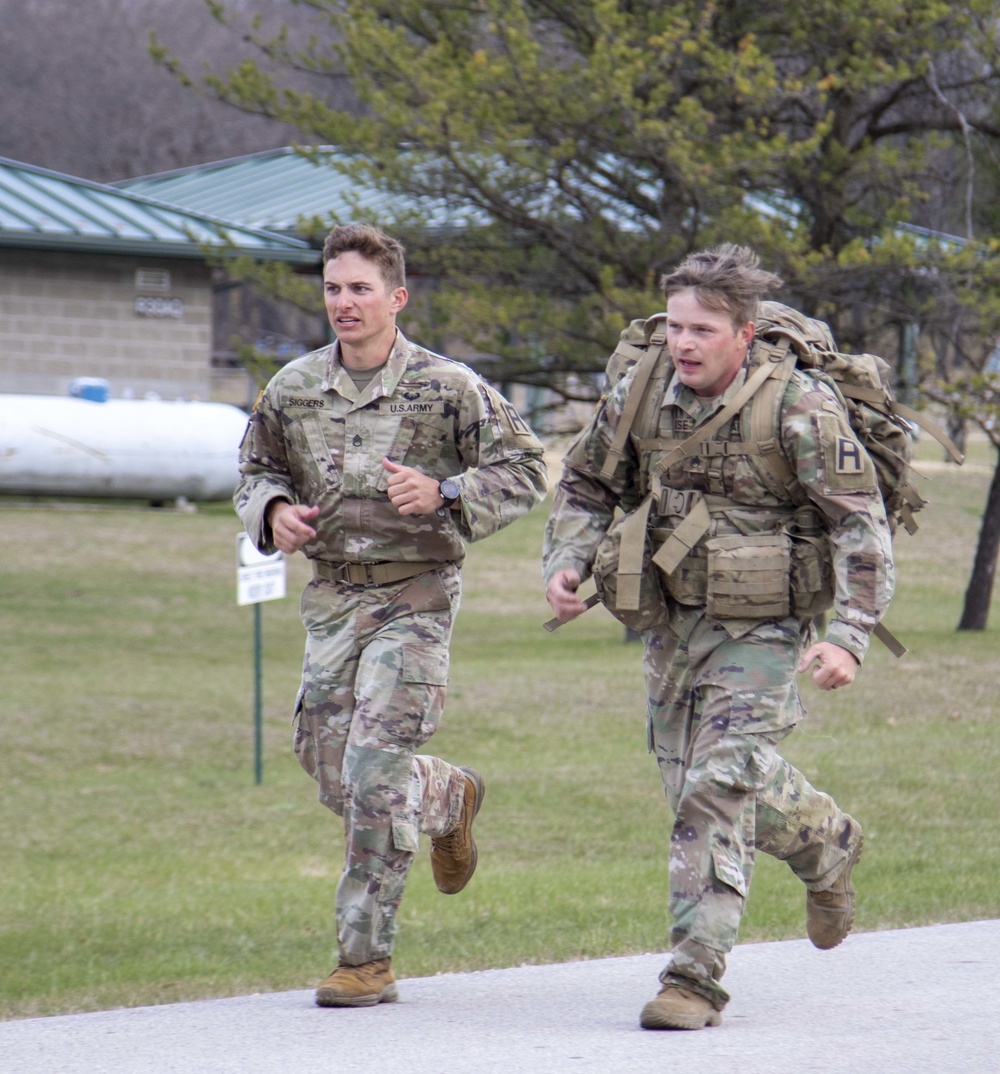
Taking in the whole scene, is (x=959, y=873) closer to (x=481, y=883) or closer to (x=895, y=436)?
(x=481, y=883)

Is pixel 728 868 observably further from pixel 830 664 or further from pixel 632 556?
pixel 632 556

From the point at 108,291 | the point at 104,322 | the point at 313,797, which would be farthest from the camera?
the point at 104,322

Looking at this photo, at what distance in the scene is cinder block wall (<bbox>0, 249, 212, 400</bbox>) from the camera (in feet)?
77.8

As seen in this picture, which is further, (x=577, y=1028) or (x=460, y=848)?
(x=460, y=848)

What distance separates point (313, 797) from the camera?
9.68 m

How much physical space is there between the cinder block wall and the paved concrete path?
20497mm

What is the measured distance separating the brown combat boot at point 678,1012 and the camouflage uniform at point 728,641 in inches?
1.1

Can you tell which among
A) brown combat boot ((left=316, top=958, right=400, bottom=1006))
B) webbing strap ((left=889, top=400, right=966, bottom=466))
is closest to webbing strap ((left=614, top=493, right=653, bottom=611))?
webbing strap ((left=889, top=400, right=966, bottom=466))

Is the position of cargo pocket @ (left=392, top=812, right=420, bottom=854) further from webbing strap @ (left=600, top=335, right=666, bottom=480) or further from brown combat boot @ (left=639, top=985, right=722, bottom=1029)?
webbing strap @ (left=600, top=335, right=666, bottom=480)

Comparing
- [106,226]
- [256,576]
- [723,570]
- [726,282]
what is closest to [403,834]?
[723,570]

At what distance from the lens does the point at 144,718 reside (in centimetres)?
1155

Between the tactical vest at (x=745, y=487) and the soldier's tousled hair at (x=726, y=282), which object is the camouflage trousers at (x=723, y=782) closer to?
the tactical vest at (x=745, y=487)

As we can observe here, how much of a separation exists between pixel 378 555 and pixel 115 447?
18.5 metres

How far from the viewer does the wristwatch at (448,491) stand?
4.53m
